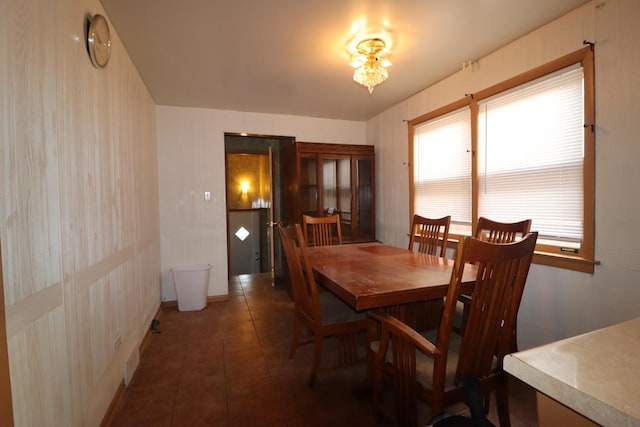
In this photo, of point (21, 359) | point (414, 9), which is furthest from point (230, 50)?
point (21, 359)

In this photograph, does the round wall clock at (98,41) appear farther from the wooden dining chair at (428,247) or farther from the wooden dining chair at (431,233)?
the wooden dining chair at (431,233)

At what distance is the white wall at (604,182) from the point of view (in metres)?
1.59

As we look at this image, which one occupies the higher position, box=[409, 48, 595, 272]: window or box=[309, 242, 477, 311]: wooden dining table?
box=[409, 48, 595, 272]: window

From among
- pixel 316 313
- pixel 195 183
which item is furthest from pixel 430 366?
pixel 195 183

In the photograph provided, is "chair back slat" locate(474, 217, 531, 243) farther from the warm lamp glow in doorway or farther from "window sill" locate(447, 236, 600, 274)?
the warm lamp glow in doorway

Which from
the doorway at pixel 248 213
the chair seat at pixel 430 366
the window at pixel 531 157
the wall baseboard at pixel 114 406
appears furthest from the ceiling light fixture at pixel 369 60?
the doorway at pixel 248 213

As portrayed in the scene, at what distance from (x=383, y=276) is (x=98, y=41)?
199cm

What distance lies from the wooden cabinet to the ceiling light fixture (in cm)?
160

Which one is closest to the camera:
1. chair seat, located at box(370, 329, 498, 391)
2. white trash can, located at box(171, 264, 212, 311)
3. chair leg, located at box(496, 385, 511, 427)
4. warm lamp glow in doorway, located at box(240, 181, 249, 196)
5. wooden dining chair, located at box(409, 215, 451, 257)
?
chair seat, located at box(370, 329, 498, 391)

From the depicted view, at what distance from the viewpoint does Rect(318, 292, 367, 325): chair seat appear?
1.88 metres

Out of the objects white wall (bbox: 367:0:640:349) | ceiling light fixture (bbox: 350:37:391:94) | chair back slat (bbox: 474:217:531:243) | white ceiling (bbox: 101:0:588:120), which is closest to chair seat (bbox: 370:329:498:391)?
chair back slat (bbox: 474:217:531:243)

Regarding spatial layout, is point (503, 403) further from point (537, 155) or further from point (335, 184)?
point (335, 184)

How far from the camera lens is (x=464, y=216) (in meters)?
2.74

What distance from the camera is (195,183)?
11.9ft
